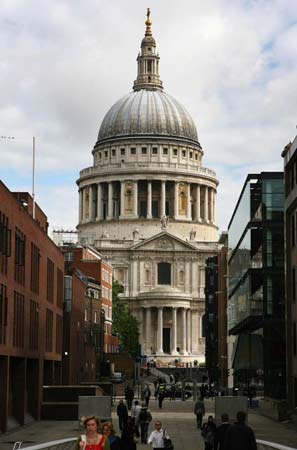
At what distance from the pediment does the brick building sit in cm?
12448

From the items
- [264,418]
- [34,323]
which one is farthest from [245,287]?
[34,323]

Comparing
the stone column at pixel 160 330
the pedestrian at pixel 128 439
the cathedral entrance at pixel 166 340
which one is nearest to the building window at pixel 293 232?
the pedestrian at pixel 128 439

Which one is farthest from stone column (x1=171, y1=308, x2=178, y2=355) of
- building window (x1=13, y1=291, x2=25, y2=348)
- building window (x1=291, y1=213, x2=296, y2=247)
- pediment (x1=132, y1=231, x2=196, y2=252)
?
building window (x1=13, y1=291, x2=25, y2=348)

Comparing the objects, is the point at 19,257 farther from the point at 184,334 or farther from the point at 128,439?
the point at 184,334

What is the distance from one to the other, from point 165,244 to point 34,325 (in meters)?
138

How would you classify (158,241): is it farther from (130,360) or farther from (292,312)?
(292,312)

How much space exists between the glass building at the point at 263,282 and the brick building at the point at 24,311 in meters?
13.4

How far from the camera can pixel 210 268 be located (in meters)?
152

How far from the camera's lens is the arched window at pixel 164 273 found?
197750 millimetres

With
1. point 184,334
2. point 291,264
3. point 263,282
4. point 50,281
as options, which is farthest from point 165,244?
point 291,264

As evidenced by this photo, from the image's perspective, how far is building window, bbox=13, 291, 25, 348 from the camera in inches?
2041

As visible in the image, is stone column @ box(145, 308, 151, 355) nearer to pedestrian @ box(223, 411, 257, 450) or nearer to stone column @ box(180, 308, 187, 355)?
stone column @ box(180, 308, 187, 355)

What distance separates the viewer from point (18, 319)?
2093 inches

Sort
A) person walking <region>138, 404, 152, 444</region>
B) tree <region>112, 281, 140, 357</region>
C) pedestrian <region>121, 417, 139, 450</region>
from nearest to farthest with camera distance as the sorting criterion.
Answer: pedestrian <region>121, 417, 139, 450</region>
person walking <region>138, 404, 152, 444</region>
tree <region>112, 281, 140, 357</region>
